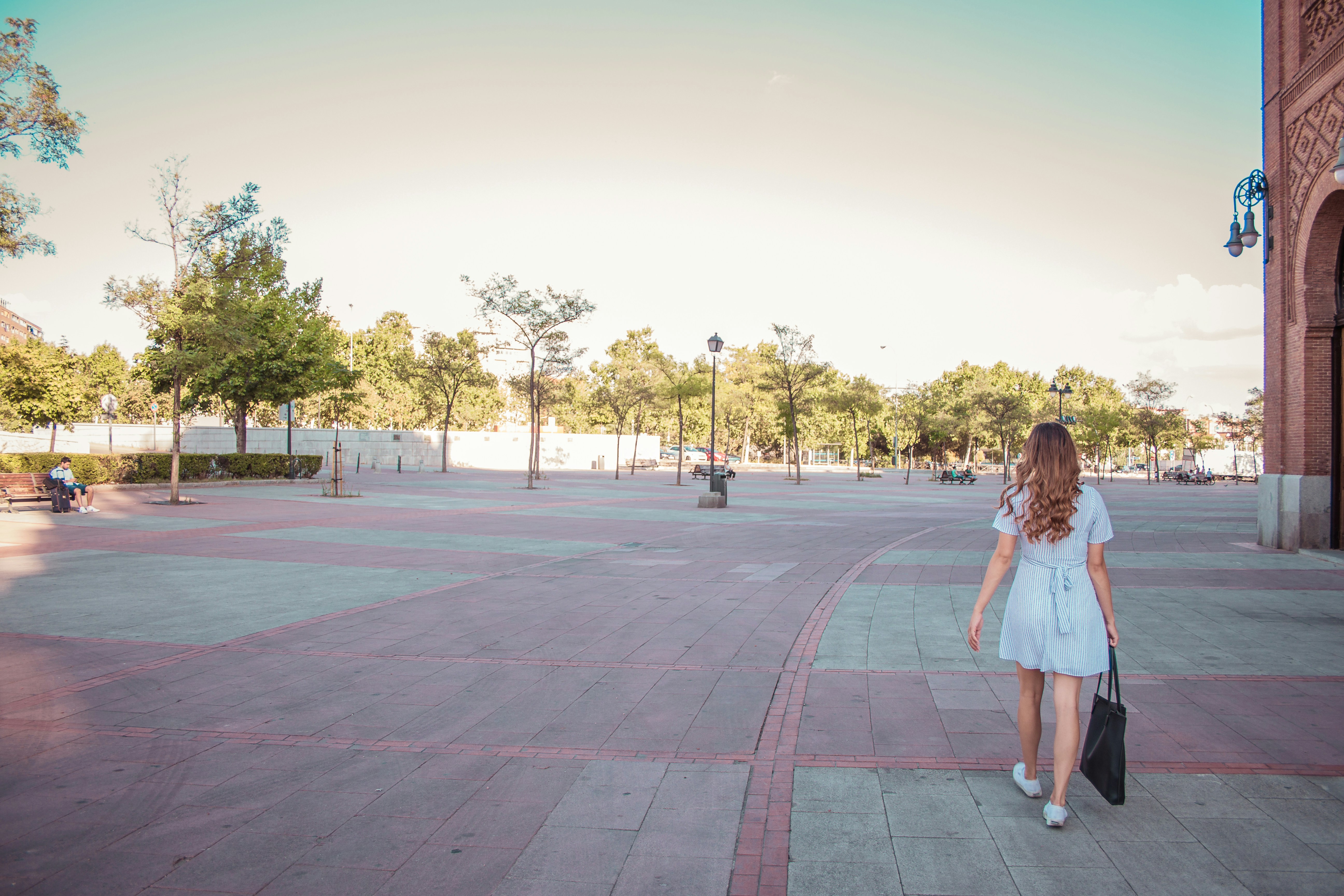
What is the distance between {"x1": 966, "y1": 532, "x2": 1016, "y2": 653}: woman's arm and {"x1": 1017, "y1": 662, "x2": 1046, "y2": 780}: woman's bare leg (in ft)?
0.83

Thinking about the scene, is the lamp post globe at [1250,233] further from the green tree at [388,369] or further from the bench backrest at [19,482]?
the green tree at [388,369]

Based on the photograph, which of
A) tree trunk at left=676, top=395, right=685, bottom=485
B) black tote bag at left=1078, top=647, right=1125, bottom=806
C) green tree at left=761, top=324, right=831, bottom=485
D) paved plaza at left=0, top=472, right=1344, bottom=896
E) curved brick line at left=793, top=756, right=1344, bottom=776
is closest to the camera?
paved plaza at left=0, top=472, right=1344, bottom=896

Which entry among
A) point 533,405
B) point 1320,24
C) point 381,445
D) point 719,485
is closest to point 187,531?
point 719,485

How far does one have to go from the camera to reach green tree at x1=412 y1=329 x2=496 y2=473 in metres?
44.3

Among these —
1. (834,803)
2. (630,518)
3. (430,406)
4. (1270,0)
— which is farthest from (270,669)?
(430,406)

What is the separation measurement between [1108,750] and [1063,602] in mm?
618

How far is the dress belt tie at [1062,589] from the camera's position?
3500 mm

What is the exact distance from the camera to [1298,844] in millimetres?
3326

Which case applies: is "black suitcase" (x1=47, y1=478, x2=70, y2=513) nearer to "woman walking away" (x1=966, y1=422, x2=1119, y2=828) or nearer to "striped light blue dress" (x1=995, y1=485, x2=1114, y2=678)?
"woman walking away" (x1=966, y1=422, x2=1119, y2=828)

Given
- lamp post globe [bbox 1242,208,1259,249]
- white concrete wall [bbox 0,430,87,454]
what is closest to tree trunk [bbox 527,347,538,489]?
lamp post globe [bbox 1242,208,1259,249]

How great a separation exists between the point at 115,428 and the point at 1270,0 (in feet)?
173

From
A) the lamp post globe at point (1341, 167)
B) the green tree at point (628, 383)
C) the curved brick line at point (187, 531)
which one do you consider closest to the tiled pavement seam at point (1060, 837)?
the lamp post globe at point (1341, 167)

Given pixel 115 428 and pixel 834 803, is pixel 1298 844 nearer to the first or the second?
pixel 834 803

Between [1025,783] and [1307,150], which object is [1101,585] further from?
[1307,150]
